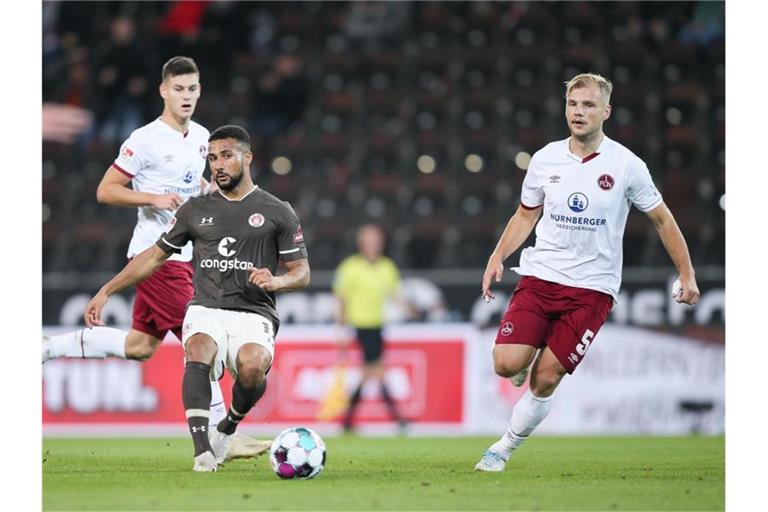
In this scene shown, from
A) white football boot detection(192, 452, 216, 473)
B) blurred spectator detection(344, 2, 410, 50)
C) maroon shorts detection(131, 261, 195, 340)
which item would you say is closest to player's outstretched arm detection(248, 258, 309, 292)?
white football boot detection(192, 452, 216, 473)

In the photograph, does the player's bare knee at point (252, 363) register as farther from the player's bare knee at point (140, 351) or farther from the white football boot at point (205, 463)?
the player's bare knee at point (140, 351)

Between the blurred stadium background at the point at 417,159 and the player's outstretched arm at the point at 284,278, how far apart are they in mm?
5020

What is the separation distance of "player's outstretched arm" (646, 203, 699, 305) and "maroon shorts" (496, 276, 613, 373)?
0.38 metres

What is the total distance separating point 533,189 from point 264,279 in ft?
4.72

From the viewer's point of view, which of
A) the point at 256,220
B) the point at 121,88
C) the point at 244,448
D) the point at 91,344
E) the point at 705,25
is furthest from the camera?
the point at 121,88

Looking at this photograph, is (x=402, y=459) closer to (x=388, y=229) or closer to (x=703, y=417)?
(x=703, y=417)

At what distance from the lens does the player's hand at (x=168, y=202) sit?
616 centimetres

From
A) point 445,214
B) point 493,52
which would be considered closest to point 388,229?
point 445,214

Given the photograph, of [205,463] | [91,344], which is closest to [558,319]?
[205,463]

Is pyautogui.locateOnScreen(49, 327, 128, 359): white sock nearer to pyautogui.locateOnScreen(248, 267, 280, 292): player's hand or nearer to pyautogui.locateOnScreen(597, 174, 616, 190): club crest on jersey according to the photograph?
pyautogui.locateOnScreen(248, 267, 280, 292): player's hand

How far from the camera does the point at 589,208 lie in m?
5.95

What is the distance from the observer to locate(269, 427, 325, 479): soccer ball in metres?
5.64

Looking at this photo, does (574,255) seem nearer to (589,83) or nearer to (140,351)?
(589,83)

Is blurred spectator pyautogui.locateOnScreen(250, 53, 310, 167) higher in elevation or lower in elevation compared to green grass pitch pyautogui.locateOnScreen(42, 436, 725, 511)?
higher
